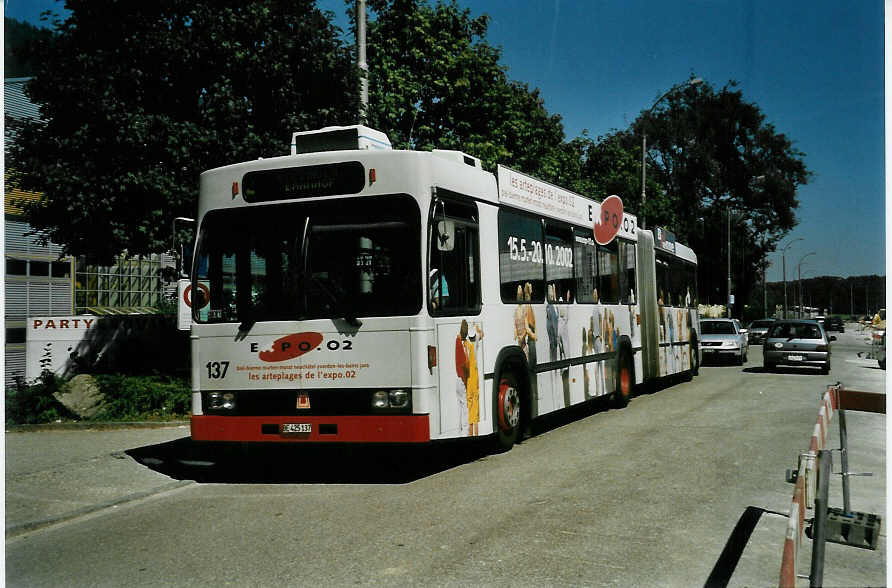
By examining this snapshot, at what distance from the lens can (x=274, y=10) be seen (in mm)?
14016

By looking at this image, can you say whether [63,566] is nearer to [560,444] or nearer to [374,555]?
[374,555]

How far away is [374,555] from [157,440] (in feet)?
21.8

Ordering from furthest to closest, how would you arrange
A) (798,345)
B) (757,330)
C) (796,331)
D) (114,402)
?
(757,330) < (796,331) < (798,345) < (114,402)

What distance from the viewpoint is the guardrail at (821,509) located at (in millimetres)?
3967

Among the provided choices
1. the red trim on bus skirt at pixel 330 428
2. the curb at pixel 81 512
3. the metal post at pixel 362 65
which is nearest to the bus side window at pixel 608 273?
the metal post at pixel 362 65

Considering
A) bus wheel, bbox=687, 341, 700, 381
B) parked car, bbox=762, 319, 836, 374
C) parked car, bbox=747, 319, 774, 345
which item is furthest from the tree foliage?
parked car, bbox=747, 319, 774, 345

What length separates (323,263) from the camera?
8289 mm

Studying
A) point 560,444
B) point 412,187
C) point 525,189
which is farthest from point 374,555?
point 525,189

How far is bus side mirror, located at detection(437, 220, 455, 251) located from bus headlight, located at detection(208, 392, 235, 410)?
2439 mm

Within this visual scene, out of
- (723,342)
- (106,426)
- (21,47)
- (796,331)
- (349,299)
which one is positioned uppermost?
(21,47)

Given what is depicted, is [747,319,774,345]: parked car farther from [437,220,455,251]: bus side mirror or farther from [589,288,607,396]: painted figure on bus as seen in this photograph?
[437,220,455,251]: bus side mirror

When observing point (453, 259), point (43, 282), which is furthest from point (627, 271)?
point (43, 282)

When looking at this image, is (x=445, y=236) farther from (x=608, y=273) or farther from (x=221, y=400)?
(x=608, y=273)

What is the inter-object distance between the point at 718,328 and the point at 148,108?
852 inches
